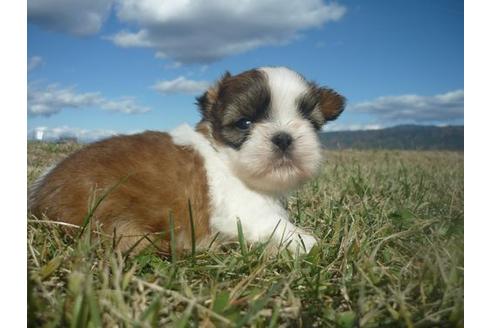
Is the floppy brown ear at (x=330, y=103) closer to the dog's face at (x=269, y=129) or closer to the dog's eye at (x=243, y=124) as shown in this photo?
the dog's face at (x=269, y=129)

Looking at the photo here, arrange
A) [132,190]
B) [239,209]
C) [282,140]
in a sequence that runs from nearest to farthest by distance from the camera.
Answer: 1. [132,190]
2. [282,140]
3. [239,209]

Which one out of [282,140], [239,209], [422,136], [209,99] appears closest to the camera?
[422,136]

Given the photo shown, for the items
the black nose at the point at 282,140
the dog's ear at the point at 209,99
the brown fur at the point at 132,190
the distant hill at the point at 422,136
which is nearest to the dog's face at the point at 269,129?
the black nose at the point at 282,140

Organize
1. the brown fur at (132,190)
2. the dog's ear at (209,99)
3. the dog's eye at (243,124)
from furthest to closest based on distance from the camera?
the dog's ear at (209,99) < the dog's eye at (243,124) < the brown fur at (132,190)

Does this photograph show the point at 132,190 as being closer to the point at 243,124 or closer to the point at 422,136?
the point at 243,124

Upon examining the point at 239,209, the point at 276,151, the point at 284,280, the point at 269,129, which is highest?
the point at 269,129

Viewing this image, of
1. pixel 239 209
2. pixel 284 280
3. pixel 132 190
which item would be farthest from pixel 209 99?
pixel 284 280

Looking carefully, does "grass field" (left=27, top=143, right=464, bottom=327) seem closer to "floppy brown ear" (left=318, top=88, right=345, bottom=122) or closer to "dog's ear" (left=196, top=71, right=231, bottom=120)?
"floppy brown ear" (left=318, top=88, right=345, bottom=122)

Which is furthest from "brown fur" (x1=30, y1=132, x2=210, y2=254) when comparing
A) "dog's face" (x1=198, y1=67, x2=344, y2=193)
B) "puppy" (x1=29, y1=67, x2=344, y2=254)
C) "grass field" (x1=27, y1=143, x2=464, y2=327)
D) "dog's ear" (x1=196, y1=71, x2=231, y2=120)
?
"dog's ear" (x1=196, y1=71, x2=231, y2=120)
